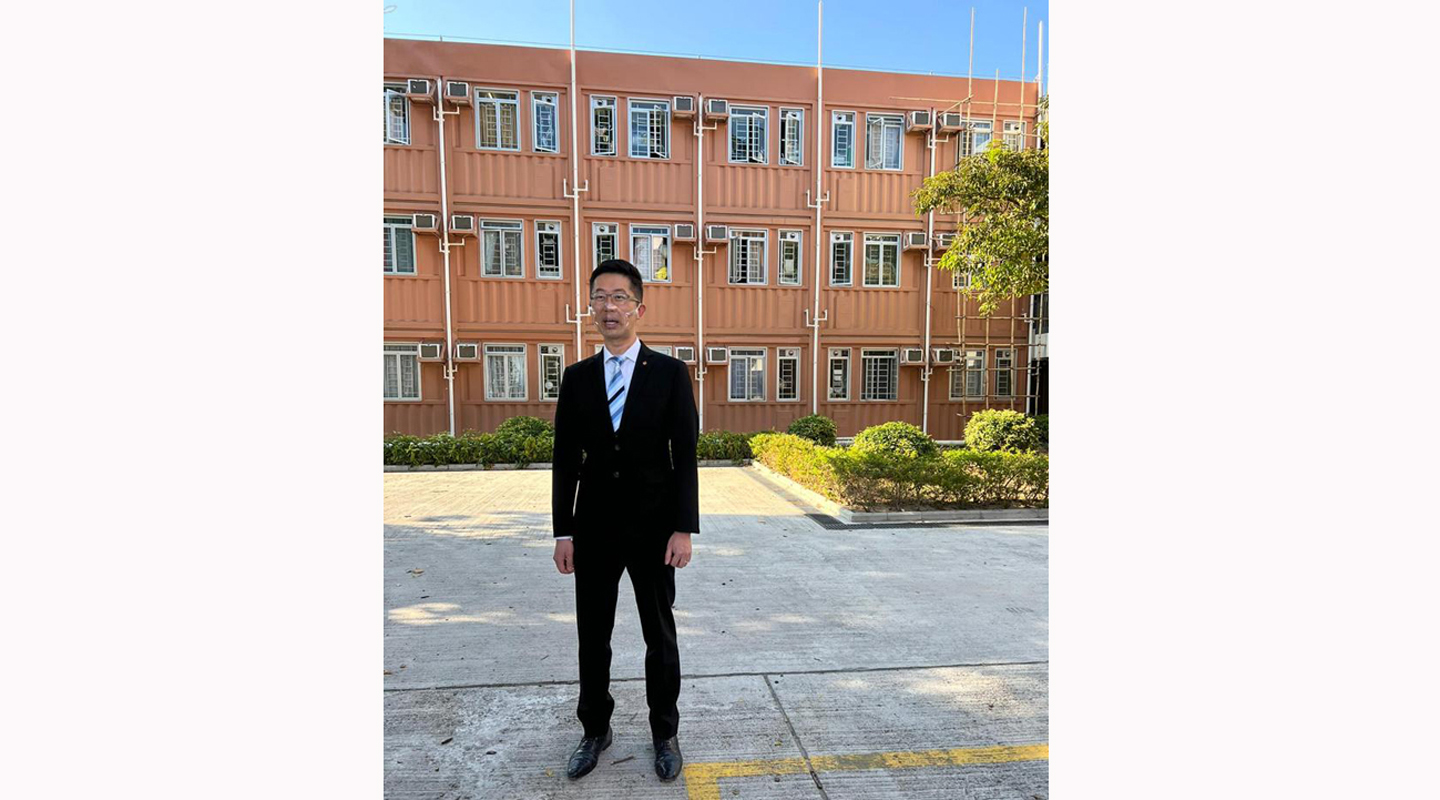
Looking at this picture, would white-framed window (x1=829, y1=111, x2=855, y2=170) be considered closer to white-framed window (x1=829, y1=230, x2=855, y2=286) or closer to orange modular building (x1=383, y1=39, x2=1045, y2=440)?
orange modular building (x1=383, y1=39, x2=1045, y2=440)

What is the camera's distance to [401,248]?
14641 millimetres

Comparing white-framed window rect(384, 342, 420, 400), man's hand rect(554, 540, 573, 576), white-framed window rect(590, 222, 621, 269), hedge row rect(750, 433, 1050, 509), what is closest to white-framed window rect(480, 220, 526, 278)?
white-framed window rect(590, 222, 621, 269)

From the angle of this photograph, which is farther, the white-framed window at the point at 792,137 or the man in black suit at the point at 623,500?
the white-framed window at the point at 792,137

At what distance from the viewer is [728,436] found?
45.1ft

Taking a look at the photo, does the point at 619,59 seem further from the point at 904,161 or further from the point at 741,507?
the point at 741,507

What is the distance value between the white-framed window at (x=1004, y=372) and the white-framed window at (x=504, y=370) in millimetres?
11181

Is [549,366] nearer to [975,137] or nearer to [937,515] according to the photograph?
[937,515]

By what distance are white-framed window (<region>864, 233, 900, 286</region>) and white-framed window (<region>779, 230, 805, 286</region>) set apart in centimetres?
160

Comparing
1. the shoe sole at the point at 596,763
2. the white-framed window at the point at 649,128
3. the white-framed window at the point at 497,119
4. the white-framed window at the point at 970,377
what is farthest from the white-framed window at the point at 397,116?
the shoe sole at the point at 596,763

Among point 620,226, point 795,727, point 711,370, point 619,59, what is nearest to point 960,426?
point 711,370

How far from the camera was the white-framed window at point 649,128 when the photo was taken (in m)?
15.2

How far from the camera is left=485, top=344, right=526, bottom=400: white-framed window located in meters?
15.1

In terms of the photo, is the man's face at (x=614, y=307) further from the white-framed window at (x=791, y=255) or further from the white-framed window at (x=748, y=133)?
the white-framed window at (x=748, y=133)

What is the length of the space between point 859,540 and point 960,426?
33.6 ft
